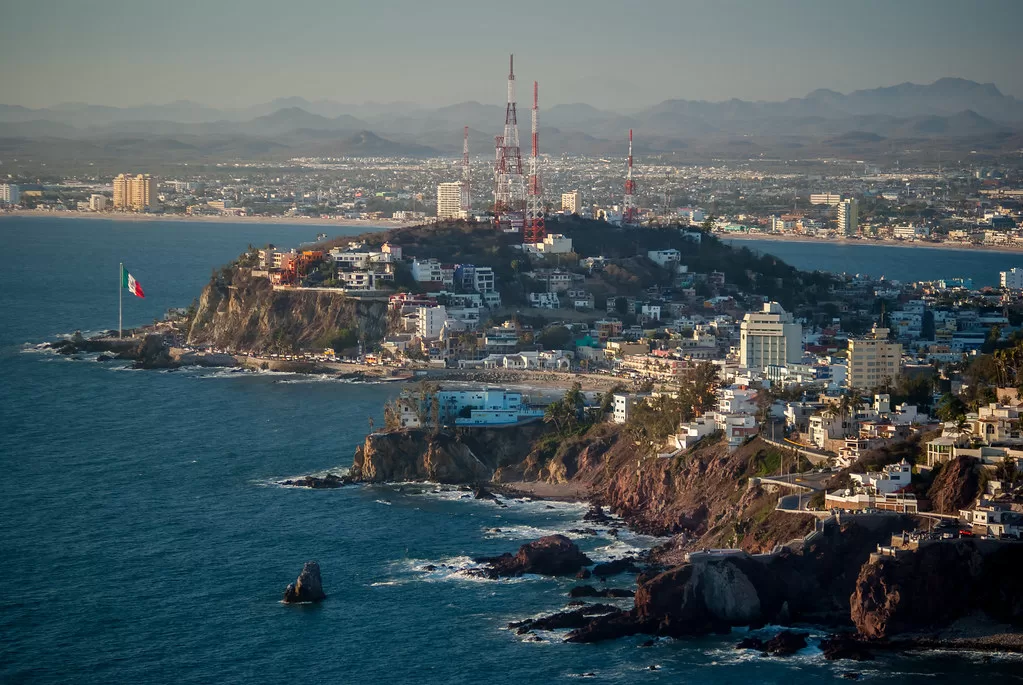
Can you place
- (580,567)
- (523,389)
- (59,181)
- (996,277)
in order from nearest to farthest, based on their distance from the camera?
(580,567) < (523,389) < (996,277) < (59,181)

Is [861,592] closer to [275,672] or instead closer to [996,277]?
[275,672]

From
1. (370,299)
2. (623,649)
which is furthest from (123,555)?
(370,299)

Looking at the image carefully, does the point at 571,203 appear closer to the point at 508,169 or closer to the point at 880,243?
the point at 880,243

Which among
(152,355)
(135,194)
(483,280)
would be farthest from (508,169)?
(135,194)

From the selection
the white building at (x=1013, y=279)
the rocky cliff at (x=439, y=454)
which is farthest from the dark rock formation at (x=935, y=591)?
the white building at (x=1013, y=279)

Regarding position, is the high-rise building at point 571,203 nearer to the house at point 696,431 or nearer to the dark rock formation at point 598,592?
the house at point 696,431

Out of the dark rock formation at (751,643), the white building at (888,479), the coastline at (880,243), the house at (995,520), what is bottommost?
the dark rock formation at (751,643)
